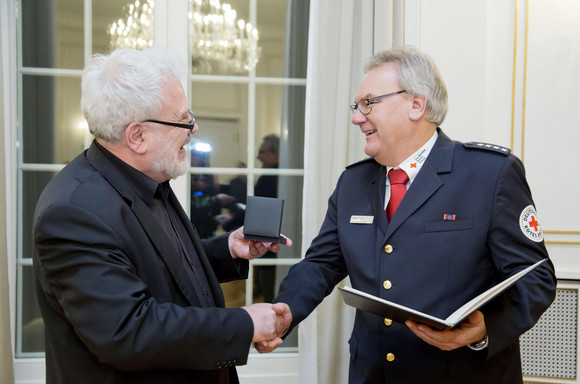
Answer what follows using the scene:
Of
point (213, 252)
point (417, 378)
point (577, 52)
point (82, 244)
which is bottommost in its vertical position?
point (417, 378)

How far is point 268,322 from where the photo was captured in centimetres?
142

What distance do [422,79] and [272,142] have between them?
1442 millimetres

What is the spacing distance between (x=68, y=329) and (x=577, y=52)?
270cm

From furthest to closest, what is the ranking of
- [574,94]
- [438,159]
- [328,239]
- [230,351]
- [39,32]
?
[39,32], [574,94], [328,239], [438,159], [230,351]

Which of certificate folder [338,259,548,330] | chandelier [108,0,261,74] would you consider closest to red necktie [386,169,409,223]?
certificate folder [338,259,548,330]

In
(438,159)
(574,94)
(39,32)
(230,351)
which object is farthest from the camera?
(39,32)

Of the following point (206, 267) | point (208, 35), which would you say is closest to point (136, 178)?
point (206, 267)

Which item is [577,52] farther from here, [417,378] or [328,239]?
[417,378]

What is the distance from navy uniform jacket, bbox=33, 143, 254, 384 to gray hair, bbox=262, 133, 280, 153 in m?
1.67

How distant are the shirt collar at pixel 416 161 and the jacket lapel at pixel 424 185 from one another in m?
0.06

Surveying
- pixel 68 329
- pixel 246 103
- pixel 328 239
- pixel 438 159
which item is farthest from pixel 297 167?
pixel 68 329

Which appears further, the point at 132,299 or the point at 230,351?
the point at 230,351

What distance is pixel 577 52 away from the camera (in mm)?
2703

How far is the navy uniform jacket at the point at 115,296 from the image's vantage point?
1.19 meters
